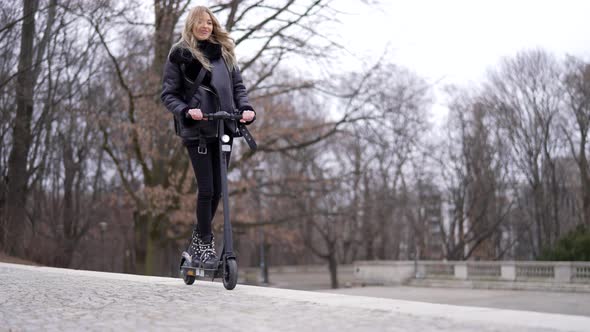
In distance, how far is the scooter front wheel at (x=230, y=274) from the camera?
5.40 metres

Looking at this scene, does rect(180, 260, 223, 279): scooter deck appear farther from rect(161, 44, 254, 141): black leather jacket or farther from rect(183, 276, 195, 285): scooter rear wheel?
rect(161, 44, 254, 141): black leather jacket

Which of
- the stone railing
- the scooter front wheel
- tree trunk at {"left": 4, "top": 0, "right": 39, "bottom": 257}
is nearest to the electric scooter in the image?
the scooter front wheel

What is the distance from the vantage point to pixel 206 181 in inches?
228

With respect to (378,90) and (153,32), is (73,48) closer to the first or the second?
(153,32)

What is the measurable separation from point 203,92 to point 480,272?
2852cm

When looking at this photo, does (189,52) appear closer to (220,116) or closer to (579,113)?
(220,116)

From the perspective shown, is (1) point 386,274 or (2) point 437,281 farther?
(1) point 386,274

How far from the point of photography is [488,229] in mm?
40562

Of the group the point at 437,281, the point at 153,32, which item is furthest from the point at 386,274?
the point at 153,32

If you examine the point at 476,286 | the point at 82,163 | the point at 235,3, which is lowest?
the point at 476,286

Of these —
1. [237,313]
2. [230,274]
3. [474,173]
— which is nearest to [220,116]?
[230,274]

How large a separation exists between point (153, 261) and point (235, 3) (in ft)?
25.3

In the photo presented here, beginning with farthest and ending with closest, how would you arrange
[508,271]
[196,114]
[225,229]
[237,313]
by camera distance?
[508,271] < [225,229] < [196,114] < [237,313]

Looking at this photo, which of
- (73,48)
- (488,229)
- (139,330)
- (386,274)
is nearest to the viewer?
(139,330)
